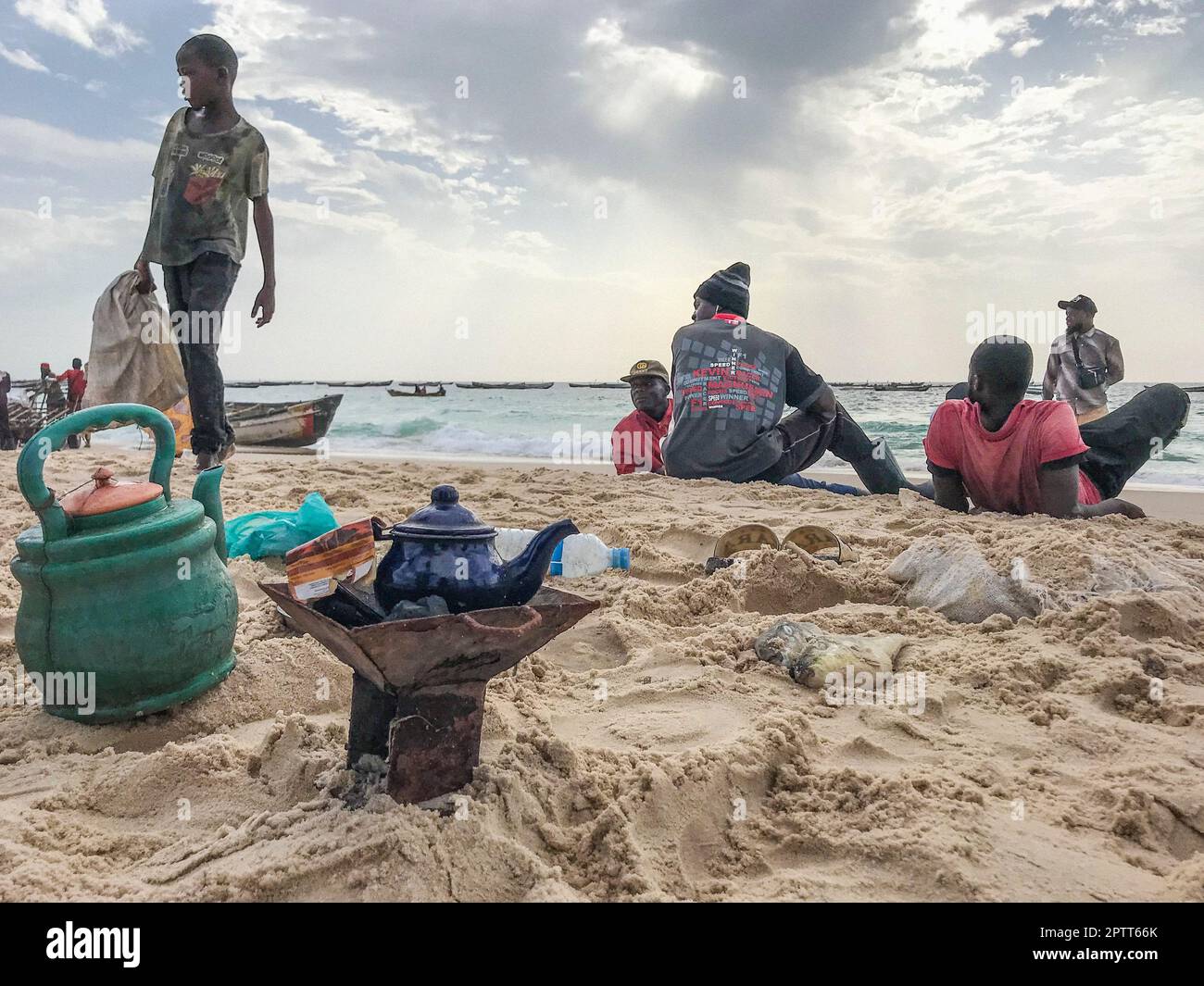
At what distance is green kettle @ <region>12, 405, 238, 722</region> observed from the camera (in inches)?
64.2

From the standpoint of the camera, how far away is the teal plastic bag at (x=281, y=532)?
2.92 metres

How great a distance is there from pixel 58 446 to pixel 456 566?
3.29 ft

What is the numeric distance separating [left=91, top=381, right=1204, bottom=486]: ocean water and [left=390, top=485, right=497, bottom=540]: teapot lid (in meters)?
6.36

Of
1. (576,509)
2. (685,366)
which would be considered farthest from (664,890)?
(685,366)

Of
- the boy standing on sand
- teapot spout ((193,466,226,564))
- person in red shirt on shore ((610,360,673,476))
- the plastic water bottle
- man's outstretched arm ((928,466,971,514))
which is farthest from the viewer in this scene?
person in red shirt on shore ((610,360,673,476))

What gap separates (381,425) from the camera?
20.8 meters

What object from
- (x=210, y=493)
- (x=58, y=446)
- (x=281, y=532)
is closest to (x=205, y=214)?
(x=281, y=532)

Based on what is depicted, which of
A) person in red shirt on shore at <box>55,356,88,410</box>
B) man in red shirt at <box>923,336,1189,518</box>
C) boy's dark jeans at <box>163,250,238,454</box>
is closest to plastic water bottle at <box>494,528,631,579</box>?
man in red shirt at <box>923,336,1189,518</box>

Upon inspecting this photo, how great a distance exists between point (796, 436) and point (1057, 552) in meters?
2.59

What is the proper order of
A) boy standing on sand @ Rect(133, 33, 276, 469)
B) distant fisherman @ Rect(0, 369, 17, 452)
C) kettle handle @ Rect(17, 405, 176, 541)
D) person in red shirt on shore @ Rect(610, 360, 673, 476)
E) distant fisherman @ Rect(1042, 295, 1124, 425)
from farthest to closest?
distant fisherman @ Rect(0, 369, 17, 452) < distant fisherman @ Rect(1042, 295, 1124, 425) < person in red shirt on shore @ Rect(610, 360, 673, 476) < boy standing on sand @ Rect(133, 33, 276, 469) < kettle handle @ Rect(17, 405, 176, 541)

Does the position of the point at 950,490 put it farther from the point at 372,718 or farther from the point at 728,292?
the point at 372,718

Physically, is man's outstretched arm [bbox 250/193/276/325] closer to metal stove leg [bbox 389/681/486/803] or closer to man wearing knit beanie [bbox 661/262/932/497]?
man wearing knit beanie [bbox 661/262/932/497]

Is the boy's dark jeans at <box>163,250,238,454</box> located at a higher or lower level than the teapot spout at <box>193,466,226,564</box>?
higher

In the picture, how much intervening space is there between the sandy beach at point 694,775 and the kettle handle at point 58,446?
0.50 meters
